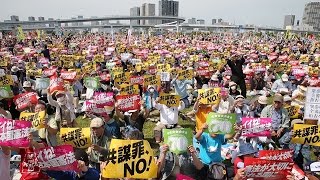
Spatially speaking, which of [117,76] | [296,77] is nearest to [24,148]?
[117,76]

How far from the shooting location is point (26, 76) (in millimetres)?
16812

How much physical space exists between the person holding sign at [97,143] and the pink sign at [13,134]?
1.26 metres

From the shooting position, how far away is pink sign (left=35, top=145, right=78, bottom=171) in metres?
5.22

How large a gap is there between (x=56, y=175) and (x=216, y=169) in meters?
2.89

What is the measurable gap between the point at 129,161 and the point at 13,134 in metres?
1.69

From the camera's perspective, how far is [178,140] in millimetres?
5809

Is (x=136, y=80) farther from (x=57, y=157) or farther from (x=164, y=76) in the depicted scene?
(x=57, y=157)

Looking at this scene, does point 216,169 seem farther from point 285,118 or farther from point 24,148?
point 24,148

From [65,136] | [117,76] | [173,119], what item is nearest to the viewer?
[65,136]

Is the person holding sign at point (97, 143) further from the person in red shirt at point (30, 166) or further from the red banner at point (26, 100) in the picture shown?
the red banner at point (26, 100)

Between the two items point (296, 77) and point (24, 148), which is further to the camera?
point (296, 77)

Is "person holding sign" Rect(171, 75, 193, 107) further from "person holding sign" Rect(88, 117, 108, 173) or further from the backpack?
"person holding sign" Rect(88, 117, 108, 173)

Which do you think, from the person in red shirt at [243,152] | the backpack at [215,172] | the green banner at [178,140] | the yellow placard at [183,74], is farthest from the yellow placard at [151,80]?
the green banner at [178,140]

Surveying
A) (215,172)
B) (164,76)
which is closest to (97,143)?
(215,172)
